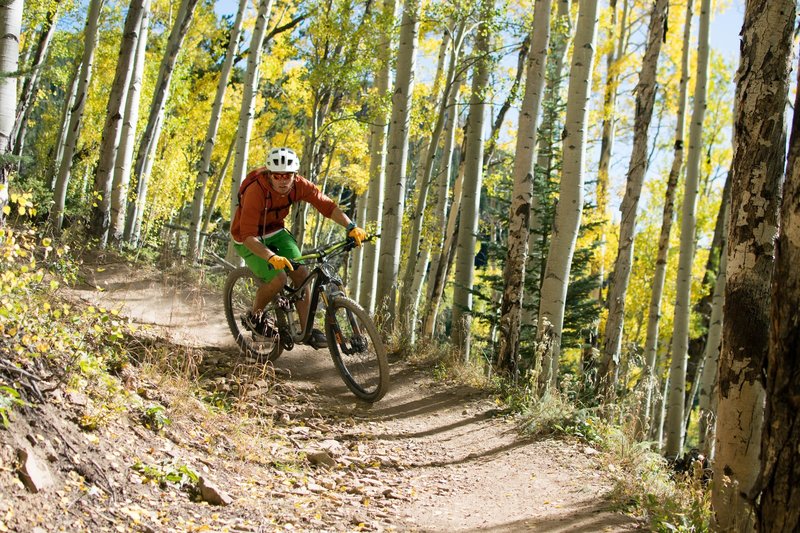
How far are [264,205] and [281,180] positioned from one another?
339mm

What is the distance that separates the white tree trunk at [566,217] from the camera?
7449 millimetres

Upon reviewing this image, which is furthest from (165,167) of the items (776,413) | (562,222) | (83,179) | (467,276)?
(776,413)

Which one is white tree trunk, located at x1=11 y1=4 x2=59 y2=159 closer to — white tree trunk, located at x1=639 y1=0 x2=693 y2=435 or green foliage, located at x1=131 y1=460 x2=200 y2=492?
green foliage, located at x1=131 y1=460 x2=200 y2=492

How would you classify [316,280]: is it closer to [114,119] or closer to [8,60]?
[8,60]

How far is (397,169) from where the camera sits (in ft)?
32.3

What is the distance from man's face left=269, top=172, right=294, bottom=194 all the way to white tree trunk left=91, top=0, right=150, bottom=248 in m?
5.30

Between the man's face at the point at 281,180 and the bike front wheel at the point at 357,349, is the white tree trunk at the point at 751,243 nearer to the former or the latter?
the bike front wheel at the point at 357,349

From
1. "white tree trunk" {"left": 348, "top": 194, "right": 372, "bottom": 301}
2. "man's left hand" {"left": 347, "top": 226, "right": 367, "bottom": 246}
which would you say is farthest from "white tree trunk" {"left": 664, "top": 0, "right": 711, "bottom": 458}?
"white tree trunk" {"left": 348, "top": 194, "right": 372, "bottom": 301}

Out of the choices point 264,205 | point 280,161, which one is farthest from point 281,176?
point 264,205

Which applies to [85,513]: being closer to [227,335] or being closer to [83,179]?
[227,335]

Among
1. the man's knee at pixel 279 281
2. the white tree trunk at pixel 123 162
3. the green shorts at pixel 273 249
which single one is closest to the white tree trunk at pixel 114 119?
the white tree trunk at pixel 123 162

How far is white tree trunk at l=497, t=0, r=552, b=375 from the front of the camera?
795 cm

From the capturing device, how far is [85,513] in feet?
10.6

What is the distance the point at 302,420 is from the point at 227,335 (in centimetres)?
252
